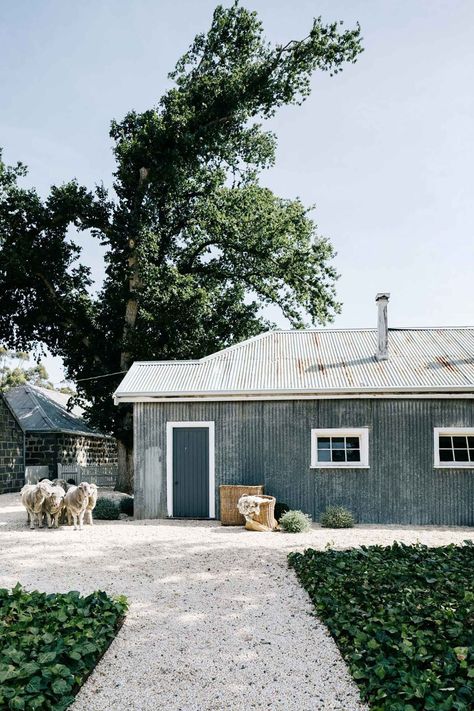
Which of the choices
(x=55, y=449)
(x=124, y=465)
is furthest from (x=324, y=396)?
(x=55, y=449)

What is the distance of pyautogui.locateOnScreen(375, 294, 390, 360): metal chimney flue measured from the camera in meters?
15.1

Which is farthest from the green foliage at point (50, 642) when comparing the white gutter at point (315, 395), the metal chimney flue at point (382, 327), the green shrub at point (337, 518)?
the metal chimney flue at point (382, 327)

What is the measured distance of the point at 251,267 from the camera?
23.4m

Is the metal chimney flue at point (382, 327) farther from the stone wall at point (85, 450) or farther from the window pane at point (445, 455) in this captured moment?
the stone wall at point (85, 450)

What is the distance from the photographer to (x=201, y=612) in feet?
21.9

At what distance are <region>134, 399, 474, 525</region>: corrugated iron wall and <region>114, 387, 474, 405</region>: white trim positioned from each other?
14cm

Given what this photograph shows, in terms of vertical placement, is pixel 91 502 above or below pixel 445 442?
below

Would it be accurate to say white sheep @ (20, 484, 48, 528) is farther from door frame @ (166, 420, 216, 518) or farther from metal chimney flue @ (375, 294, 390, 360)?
metal chimney flue @ (375, 294, 390, 360)

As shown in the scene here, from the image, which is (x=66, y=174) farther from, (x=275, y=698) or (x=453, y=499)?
(x=275, y=698)

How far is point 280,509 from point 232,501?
1051mm

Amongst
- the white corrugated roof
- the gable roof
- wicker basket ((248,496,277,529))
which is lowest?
wicker basket ((248,496,277,529))

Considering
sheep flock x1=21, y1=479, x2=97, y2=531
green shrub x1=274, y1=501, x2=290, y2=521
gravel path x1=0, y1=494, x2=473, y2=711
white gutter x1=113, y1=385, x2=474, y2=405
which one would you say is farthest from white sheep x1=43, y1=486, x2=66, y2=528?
green shrub x1=274, y1=501, x2=290, y2=521

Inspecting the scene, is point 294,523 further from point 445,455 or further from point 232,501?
point 445,455

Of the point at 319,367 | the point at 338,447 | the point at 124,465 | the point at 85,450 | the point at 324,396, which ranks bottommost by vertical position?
the point at 124,465
